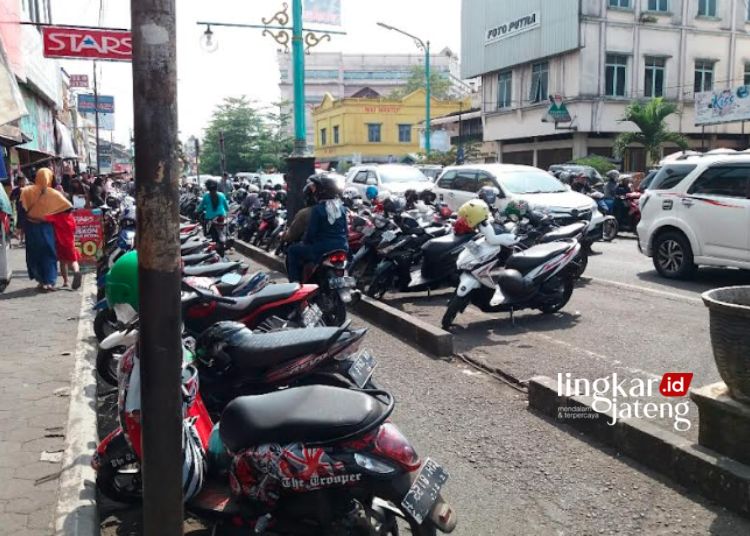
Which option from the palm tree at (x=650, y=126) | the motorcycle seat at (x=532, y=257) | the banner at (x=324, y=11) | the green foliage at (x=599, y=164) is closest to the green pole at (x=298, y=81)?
the banner at (x=324, y=11)

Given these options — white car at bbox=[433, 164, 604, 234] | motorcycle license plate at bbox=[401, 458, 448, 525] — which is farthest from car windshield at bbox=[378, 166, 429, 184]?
motorcycle license plate at bbox=[401, 458, 448, 525]

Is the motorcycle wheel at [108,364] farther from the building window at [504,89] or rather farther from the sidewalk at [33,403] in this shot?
the building window at [504,89]

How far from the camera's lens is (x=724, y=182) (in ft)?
30.2

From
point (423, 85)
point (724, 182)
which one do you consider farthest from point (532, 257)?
point (423, 85)

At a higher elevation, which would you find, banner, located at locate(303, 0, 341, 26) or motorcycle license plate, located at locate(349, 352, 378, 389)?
banner, located at locate(303, 0, 341, 26)

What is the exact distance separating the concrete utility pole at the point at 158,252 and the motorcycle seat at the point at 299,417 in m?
0.26

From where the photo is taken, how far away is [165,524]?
2775 millimetres

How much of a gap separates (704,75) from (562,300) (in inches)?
1219

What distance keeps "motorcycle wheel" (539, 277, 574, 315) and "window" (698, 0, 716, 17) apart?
103 feet

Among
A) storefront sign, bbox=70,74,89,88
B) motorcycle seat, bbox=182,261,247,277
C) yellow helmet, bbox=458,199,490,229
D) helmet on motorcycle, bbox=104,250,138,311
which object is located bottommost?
motorcycle seat, bbox=182,261,247,277

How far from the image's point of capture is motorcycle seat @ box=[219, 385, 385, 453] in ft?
9.07

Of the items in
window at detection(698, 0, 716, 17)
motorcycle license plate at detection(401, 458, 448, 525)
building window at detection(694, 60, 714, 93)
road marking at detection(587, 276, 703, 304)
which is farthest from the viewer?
building window at detection(694, 60, 714, 93)

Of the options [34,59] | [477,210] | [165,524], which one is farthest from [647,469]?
[34,59]

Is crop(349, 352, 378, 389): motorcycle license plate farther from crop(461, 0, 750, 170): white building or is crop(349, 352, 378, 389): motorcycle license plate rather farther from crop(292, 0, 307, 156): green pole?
crop(461, 0, 750, 170): white building
